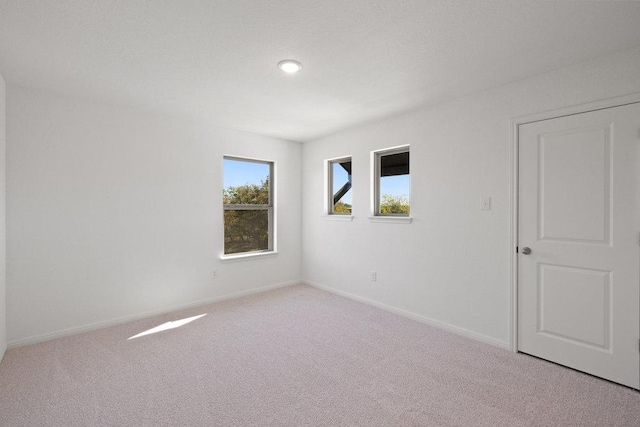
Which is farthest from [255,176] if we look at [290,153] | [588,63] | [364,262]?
[588,63]

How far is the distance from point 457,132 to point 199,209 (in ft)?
10.5

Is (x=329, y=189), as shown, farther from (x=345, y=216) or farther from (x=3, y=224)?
(x=3, y=224)

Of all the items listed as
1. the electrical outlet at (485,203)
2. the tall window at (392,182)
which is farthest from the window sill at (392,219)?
the electrical outlet at (485,203)

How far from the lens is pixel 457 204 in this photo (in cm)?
311

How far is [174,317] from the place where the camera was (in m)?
3.57

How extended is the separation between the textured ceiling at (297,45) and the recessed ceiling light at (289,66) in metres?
0.07

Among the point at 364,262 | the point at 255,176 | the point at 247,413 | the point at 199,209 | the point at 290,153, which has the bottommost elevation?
the point at 247,413

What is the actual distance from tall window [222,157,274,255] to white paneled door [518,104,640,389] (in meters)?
3.36

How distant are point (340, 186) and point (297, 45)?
271 centimetres

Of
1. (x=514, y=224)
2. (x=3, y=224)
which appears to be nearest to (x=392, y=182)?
(x=514, y=224)

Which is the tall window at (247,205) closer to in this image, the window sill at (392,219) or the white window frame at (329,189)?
the white window frame at (329,189)

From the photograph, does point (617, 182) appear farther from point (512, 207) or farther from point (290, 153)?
point (290, 153)

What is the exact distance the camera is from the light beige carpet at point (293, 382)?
1.89m

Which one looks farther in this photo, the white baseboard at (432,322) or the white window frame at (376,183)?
the white window frame at (376,183)
